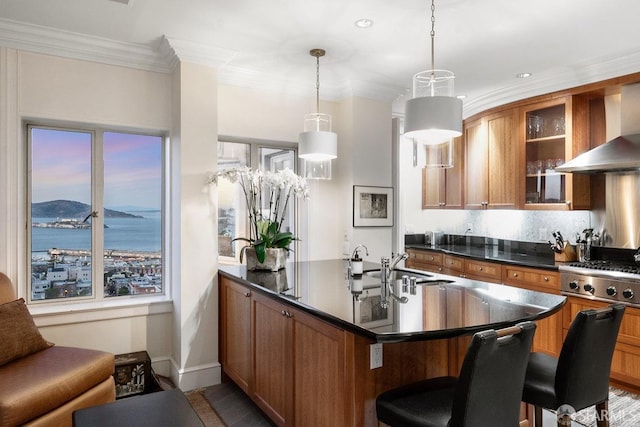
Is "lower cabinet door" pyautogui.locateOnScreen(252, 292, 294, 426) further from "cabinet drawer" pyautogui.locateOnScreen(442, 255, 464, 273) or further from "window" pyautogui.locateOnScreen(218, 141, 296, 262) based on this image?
"cabinet drawer" pyautogui.locateOnScreen(442, 255, 464, 273)

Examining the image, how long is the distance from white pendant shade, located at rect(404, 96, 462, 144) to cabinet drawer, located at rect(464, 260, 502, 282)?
7.60 ft

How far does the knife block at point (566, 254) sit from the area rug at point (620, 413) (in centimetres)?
118

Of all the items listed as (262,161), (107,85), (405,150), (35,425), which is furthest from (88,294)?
(405,150)

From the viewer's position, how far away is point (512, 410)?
1.61 meters

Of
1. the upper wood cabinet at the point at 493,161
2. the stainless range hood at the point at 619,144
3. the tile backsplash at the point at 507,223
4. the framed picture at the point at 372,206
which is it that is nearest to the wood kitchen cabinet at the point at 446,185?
the upper wood cabinet at the point at 493,161

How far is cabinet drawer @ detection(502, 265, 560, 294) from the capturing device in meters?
3.63

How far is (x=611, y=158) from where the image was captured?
3338 millimetres

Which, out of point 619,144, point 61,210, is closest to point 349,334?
point 61,210

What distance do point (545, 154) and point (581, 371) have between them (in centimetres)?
290

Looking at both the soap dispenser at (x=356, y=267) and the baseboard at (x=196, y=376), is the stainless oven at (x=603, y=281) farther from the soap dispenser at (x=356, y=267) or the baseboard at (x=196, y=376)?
the baseboard at (x=196, y=376)

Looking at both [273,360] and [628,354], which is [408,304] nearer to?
[273,360]

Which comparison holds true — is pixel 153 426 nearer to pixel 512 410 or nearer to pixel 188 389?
pixel 512 410

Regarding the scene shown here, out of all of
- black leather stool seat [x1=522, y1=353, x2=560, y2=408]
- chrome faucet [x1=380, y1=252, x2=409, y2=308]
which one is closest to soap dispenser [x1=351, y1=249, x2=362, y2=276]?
chrome faucet [x1=380, y1=252, x2=409, y2=308]

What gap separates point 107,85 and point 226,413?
8.80 feet
